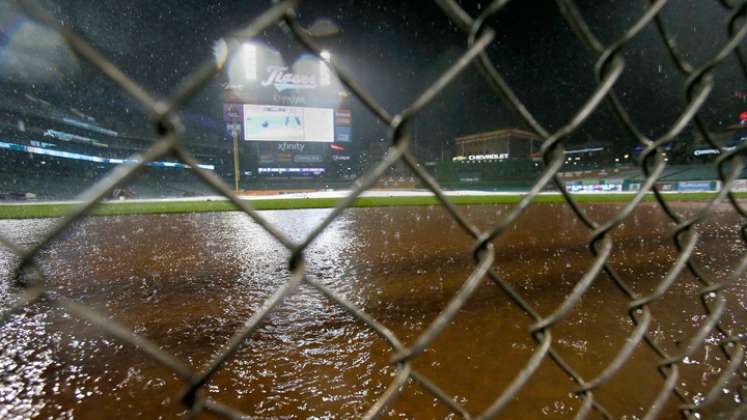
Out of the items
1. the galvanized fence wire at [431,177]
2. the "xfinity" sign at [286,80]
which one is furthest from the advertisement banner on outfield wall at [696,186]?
the galvanized fence wire at [431,177]

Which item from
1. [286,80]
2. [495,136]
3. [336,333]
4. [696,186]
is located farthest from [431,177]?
[495,136]

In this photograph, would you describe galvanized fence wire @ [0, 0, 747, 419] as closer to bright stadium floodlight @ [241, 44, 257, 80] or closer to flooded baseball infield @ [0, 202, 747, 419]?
flooded baseball infield @ [0, 202, 747, 419]

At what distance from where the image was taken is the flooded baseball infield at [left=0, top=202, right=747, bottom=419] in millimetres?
1521

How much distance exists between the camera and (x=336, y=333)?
2.14 m

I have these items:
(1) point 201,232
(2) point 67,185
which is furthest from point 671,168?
(2) point 67,185

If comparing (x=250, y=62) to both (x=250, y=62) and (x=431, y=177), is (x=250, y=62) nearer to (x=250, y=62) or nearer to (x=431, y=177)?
(x=250, y=62)

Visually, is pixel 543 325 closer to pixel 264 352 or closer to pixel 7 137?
pixel 264 352

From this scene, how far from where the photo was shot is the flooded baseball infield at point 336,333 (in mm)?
1521

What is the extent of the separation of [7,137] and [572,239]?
105ft

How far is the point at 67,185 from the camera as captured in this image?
24.7m

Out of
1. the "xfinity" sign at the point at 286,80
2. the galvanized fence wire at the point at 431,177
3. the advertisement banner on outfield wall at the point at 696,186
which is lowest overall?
the galvanized fence wire at the point at 431,177

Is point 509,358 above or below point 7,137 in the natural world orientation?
below

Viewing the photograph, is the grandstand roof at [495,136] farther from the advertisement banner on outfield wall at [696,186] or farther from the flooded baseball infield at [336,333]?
the flooded baseball infield at [336,333]

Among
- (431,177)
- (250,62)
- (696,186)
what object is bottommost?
(431,177)
